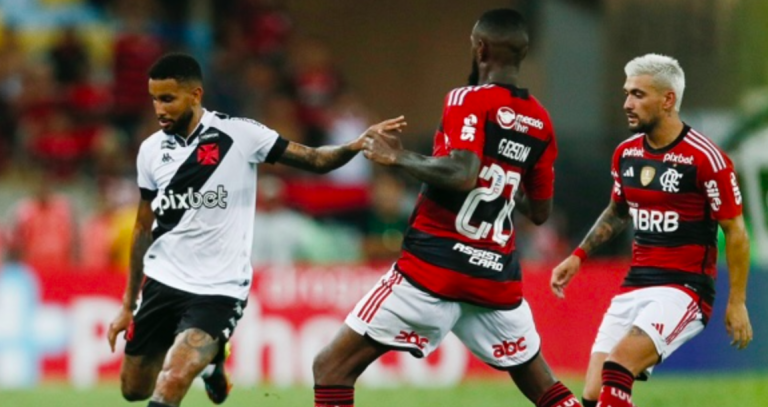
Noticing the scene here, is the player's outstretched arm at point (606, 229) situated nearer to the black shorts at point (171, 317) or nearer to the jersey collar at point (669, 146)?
the jersey collar at point (669, 146)

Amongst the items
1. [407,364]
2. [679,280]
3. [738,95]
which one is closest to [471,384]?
[407,364]

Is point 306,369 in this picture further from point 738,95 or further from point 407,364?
point 738,95

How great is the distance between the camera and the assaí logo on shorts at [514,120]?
845 centimetres

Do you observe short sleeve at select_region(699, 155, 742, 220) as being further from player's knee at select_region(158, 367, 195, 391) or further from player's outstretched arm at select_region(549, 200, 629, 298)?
player's knee at select_region(158, 367, 195, 391)

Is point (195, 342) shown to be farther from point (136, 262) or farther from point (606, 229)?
point (606, 229)

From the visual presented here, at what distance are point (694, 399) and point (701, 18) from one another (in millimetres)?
5641

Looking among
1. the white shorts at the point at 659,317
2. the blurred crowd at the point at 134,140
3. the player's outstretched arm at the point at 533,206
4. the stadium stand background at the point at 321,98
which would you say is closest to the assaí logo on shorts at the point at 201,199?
the player's outstretched arm at the point at 533,206

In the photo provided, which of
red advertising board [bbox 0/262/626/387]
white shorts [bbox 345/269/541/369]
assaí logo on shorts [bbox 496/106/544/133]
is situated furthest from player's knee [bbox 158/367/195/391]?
red advertising board [bbox 0/262/626/387]

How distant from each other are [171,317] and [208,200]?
0.77 meters

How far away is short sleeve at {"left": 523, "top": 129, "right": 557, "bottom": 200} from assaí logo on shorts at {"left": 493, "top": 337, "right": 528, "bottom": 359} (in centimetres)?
87

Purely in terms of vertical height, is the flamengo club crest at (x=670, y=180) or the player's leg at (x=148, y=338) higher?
the flamengo club crest at (x=670, y=180)

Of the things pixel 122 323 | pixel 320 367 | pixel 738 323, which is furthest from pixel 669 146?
pixel 122 323

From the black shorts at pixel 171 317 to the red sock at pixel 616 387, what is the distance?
2169 mm

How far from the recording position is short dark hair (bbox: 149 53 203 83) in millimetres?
9070
